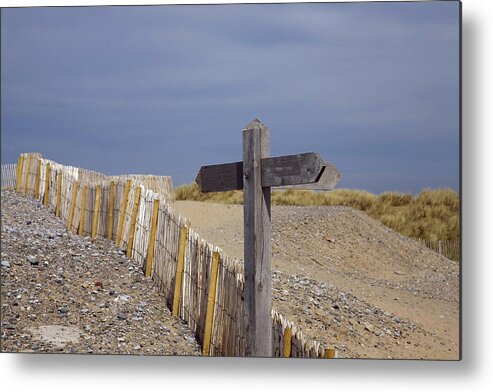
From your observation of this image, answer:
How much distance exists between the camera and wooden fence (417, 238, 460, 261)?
15.9ft

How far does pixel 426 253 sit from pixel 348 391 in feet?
8.18

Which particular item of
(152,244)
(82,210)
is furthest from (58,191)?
(152,244)

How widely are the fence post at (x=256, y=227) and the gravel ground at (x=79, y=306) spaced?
3.34 ft

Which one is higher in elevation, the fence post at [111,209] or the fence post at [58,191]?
the fence post at [58,191]

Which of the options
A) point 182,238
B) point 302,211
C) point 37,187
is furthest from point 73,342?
point 37,187

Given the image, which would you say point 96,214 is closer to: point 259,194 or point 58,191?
point 58,191

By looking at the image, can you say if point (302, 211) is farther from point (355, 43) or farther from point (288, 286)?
point (355, 43)

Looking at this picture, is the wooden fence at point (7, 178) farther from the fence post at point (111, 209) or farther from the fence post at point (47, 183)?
the fence post at point (111, 209)

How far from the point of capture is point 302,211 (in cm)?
1010

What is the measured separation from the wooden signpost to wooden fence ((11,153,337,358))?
0.21 m

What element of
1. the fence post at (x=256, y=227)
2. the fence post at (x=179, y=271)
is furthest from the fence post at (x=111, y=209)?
the fence post at (x=256, y=227)

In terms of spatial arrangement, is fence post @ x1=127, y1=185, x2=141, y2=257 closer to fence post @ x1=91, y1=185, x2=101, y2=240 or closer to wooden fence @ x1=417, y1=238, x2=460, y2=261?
fence post @ x1=91, y1=185, x2=101, y2=240

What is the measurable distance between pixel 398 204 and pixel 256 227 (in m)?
2.97

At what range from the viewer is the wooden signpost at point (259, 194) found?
401 centimetres
